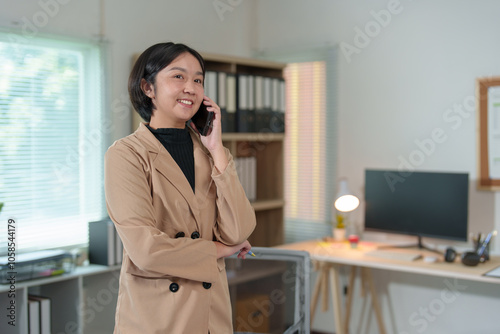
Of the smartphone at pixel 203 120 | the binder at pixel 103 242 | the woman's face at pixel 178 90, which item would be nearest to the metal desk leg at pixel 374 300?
the binder at pixel 103 242

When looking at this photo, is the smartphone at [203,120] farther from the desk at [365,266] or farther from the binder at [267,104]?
the binder at [267,104]

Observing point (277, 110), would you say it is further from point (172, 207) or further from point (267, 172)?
point (172, 207)

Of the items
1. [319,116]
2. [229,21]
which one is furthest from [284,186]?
[229,21]

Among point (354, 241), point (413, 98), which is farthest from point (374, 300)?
point (413, 98)

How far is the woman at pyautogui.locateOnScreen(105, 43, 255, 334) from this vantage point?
4.65ft

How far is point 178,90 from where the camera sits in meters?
1.50

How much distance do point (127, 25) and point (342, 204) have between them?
1.55 meters

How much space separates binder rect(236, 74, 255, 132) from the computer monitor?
2.53ft

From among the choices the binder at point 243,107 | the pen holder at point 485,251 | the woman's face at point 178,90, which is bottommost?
the pen holder at point 485,251

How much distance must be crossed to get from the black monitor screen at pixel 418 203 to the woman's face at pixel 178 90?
6.59 ft

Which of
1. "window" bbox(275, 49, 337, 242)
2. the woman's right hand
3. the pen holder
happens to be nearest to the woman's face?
the woman's right hand

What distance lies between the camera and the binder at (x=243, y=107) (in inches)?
136

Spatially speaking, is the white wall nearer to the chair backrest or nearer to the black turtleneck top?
the chair backrest

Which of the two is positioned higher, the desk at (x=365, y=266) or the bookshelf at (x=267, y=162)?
the bookshelf at (x=267, y=162)
